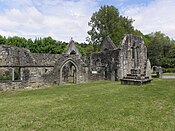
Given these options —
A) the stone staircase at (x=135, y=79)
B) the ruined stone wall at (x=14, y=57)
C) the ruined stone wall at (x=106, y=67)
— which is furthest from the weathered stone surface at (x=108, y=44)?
the ruined stone wall at (x=14, y=57)

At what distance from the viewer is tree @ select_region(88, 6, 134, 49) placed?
40750 millimetres

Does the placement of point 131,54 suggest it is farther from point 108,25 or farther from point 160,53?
point 160,53

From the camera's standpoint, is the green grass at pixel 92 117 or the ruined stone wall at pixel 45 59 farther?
the ruined stone wall at pixel 45 59

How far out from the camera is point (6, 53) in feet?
54.9

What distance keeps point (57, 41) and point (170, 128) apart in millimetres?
38691

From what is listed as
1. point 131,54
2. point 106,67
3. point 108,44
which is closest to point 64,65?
point 106,67

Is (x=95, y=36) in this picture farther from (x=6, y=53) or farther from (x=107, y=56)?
(x=6, y=53)

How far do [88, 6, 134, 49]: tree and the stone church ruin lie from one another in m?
14.8

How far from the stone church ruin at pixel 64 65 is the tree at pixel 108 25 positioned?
48.6 feet

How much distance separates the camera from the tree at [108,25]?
1604 inches

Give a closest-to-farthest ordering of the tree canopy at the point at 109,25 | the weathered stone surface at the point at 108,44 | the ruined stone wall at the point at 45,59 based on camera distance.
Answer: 1. the ruined stone wall at the point at 45,59
2. the weathered stone surface at the point at 108,44
3. the tree canopy at the point at 109,25

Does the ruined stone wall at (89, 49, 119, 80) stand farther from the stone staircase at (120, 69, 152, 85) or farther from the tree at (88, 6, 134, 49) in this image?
the tree at (88, 6, 134, 49)

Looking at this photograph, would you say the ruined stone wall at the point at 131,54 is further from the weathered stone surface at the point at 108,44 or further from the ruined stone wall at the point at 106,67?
the weathered stone surface at the point at 108,44

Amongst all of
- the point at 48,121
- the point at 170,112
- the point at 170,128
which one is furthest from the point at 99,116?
the point at 170,112
